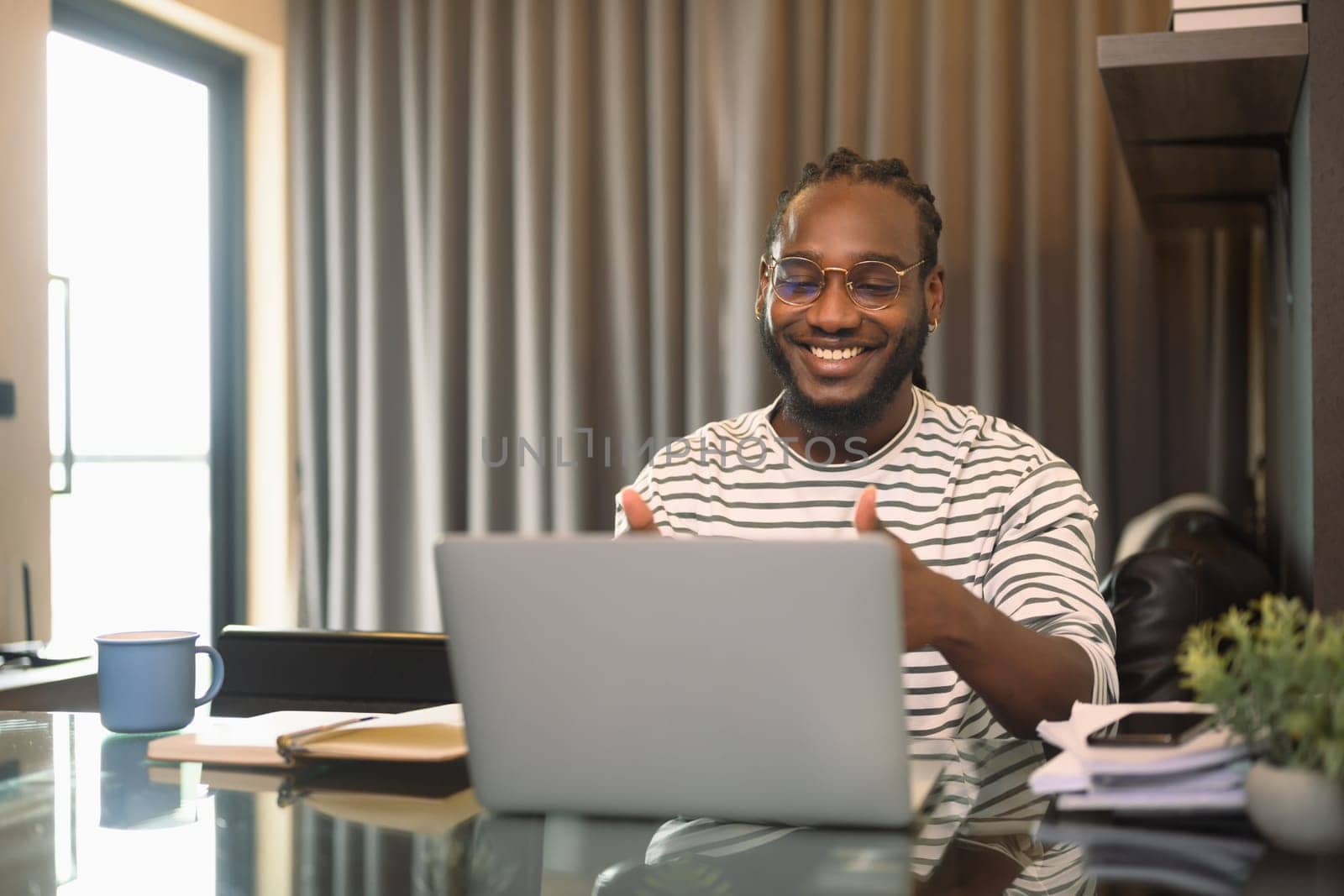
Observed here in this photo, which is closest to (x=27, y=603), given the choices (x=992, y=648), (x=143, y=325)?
(x=143, y=325)

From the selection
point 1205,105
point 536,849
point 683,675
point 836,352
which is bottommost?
point 536,849

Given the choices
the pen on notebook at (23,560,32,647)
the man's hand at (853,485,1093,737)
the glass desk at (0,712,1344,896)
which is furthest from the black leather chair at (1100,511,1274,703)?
the pen on notebook at (23,560,32,647)

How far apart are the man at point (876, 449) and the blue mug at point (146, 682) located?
0.53 meters

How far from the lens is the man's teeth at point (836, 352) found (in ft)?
5.64

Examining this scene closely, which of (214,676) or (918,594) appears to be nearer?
(918,594)

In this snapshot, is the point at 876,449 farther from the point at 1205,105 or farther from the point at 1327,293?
the point at 1205,105

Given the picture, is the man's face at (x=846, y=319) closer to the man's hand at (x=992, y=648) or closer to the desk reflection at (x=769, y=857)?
the man's hand at (x=992, y=648)

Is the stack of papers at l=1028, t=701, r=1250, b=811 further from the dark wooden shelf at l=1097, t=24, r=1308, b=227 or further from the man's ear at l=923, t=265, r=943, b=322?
the dark wooden shelf at l=1097, t=24, r=1308, b=227

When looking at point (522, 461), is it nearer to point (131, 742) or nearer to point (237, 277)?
point (237, 277)

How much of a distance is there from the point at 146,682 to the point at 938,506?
90cm

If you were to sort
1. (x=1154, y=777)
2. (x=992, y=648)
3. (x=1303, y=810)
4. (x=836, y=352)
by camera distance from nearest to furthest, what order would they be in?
1. (x=1303, y=810)
2. (x=1154, y=777)
3. (x=992, y=648)
4. (x=836, y=352)

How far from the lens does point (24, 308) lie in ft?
8.73

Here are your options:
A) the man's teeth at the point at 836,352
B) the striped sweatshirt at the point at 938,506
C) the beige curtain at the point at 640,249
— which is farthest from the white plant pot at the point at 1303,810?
the beige curtain at the point at 640,249

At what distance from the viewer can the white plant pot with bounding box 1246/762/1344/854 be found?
74 centimetres
